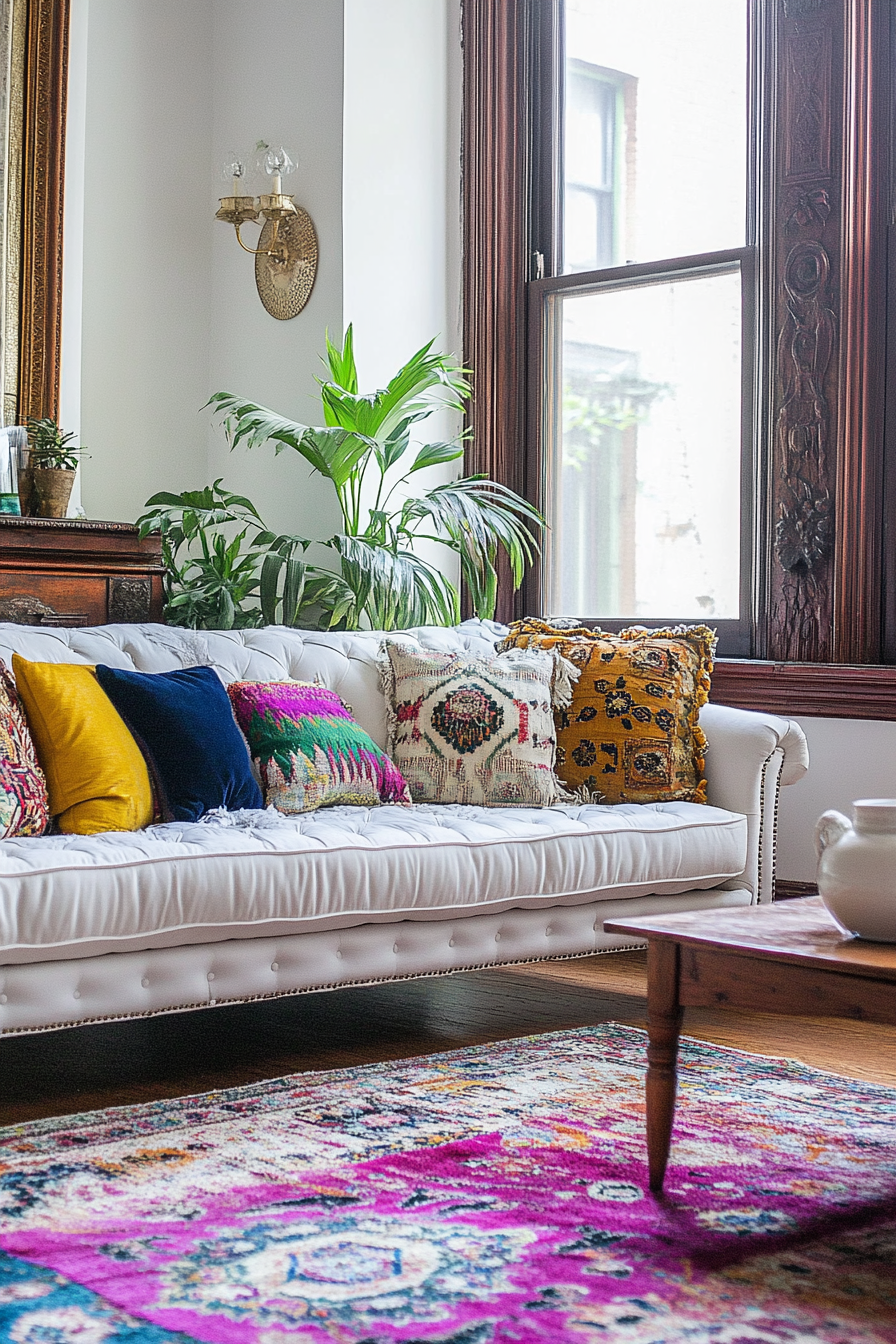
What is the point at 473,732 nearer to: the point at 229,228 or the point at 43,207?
the point at 43,207

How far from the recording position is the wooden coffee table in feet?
6.49

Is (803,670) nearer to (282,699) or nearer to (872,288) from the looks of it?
(872,288)

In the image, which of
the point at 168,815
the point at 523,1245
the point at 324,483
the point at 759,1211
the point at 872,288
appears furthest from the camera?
the point at 324,483

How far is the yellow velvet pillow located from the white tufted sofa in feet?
0.33

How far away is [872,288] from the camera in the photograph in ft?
13.7

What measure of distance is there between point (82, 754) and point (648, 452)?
95.0 inches

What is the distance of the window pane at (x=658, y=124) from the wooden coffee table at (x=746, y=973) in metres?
2.91

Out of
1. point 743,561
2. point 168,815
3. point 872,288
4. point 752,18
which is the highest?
point 752,18

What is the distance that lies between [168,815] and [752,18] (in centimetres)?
295

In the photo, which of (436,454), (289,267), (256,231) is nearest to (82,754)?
(436,454)

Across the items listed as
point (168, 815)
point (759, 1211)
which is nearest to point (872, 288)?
point (168, 815)

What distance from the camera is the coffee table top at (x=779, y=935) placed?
1995mm

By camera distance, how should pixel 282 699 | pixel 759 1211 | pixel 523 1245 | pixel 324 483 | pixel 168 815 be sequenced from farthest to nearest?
1. pixel 324 483
2. pixel 282 699
3. pixel 168 815
4. pixel 759 1211
5. pixel 523 1245

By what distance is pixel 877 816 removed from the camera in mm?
2115
